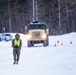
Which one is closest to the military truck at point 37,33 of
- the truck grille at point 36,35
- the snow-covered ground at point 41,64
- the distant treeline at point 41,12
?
the truck grille at point 36,35

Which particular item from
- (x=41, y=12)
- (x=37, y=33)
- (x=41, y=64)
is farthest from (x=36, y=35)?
(x=41, y=12)

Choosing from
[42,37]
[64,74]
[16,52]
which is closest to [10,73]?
[64,74]

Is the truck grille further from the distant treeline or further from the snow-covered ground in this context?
the distant treeline

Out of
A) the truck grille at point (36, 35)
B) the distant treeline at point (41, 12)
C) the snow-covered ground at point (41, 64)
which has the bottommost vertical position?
the snow-covered ground at point (41, 64)

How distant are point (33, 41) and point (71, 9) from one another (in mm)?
58818

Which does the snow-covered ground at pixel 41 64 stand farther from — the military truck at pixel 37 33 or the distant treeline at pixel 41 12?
the distant treeline at pixel 41 12

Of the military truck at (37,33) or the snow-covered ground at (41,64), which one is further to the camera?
the military truck at (37,33)

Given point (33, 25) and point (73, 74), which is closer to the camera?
point (73, 74)

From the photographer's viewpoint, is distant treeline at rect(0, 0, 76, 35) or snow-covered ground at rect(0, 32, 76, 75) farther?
distant treeline at rect(0, 0, 76, 35)

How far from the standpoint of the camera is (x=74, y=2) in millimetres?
95750

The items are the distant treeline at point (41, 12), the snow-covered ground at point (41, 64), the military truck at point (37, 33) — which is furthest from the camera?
the distant treeline at point (41, 12)

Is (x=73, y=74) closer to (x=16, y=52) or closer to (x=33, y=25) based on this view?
(x=16, y=52)

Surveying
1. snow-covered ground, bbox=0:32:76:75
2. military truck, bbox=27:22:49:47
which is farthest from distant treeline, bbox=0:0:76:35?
snow-covered ground, bbox=0:32:76:75

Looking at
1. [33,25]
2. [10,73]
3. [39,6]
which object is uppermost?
[39,6]
